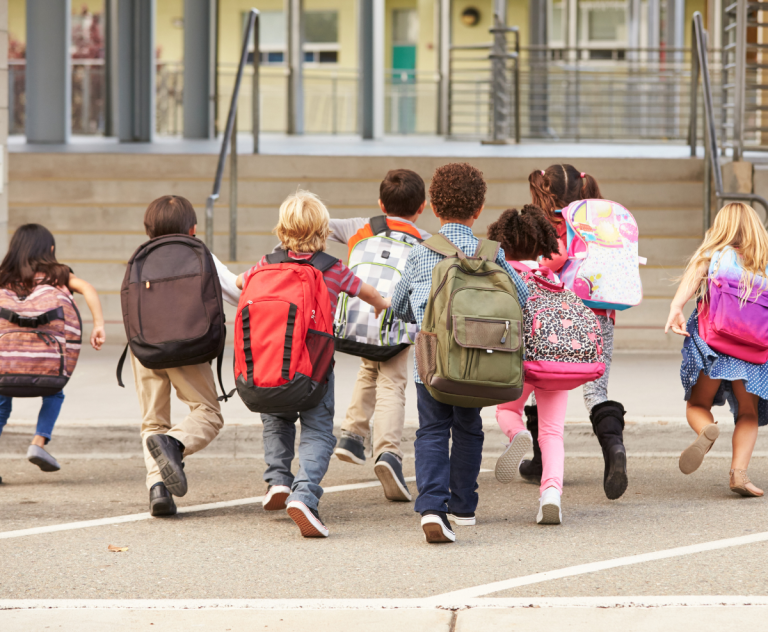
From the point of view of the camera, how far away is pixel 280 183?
467 inches

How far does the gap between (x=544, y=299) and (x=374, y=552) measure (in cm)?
145

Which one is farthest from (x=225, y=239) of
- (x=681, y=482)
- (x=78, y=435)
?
(x=681, y=482)

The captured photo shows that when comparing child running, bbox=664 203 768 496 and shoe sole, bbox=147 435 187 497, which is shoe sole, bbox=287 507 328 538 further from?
child running, bbox=664 203 768 496

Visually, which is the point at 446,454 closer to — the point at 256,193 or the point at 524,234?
the point at 524,234

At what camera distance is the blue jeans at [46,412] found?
630cm

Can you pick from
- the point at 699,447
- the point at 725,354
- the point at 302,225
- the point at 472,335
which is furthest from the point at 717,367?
the point at 302,225

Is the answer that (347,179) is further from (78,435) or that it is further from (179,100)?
(179,100)

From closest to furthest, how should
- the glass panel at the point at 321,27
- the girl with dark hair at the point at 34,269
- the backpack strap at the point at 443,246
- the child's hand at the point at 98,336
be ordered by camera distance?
the backpack strap at the point at 443,246, the child's hand at the point at 98,336, the girl with dark hair at the point at 34,269, the glass panel at the point at 321,27

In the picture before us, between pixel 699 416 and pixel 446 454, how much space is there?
1.64 m

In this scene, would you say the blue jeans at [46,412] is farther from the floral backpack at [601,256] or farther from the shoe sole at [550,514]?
the floral backpack at [601,256]

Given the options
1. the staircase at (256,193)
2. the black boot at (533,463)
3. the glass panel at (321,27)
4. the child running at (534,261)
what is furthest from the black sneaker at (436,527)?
the glass panel at (321,27)

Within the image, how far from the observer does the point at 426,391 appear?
512cm

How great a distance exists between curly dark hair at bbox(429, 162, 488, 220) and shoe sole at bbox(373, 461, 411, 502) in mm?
1346

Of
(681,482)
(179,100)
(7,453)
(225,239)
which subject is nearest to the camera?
(681,482)
